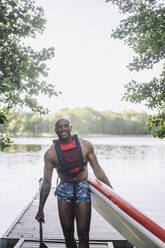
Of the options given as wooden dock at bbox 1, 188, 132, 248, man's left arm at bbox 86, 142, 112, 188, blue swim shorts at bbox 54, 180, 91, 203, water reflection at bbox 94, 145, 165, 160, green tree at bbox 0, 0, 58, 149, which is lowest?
water reflection at bbox 94, 145, 165, 160

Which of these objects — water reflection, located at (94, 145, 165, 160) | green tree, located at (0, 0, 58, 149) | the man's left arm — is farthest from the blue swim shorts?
water reflection, located at (94, 145, 165, 160)

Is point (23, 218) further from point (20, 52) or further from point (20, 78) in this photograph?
point (20, 52)

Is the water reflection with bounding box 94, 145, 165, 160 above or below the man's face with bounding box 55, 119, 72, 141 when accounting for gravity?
below

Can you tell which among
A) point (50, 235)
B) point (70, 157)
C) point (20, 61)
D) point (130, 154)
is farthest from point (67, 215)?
point (130, 154)

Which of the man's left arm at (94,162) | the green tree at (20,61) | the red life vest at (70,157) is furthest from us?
the green tree at (20,61)

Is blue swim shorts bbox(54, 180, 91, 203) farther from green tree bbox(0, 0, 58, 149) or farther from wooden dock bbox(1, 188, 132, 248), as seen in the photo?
green tree bbox(0, 0, 58, 149)

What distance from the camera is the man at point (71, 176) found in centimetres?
387

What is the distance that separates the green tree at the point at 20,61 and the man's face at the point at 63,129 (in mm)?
4436

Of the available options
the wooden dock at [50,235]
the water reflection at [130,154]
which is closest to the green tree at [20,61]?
the wooden dock at [50,235]

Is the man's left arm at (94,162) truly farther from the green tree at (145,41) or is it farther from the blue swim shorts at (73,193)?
the green tree at (145,41)

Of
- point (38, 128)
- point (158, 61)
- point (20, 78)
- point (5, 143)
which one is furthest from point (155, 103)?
point (38, 128)

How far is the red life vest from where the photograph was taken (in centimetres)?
385

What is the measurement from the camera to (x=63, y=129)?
→ 3.89 m

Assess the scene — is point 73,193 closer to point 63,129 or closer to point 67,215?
point 67,215
